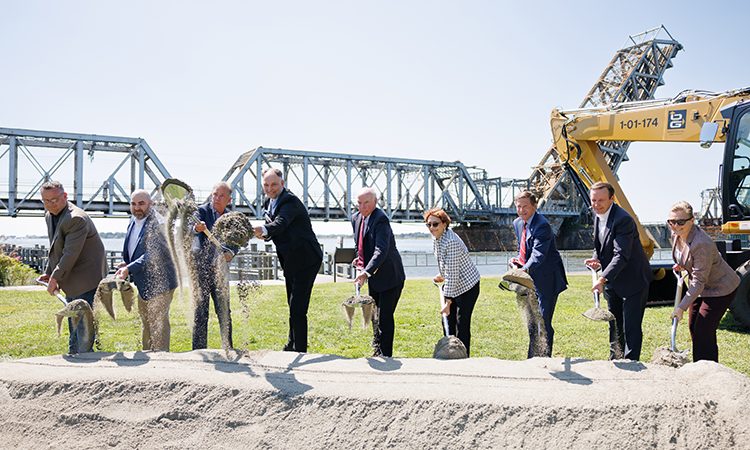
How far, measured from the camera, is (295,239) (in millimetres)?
4664

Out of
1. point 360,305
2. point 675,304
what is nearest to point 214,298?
point 360,305

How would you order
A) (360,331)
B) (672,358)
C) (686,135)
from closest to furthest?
(672,358) → (360,331) → (686,135)

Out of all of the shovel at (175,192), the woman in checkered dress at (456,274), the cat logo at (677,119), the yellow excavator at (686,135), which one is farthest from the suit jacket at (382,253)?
the cat logo at (677,119)

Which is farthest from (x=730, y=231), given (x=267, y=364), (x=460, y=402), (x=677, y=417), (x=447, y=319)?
(x=267, y=364)

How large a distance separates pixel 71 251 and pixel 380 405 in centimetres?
296

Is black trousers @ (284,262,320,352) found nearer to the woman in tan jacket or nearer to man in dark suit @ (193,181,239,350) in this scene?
man in dark suit @ (193,181,239,350)

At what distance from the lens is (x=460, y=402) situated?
3.10 m

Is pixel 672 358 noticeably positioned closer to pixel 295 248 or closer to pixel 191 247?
pixel 295 248

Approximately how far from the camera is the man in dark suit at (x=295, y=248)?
461 cm

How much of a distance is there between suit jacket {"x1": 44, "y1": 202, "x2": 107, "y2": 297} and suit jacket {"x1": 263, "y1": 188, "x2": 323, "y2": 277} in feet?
4.90

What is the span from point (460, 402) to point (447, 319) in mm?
1634

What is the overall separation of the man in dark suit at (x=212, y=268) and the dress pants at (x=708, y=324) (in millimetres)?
3507

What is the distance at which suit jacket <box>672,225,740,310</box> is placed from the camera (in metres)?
3.85

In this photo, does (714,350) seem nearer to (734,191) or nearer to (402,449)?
(402,449)
